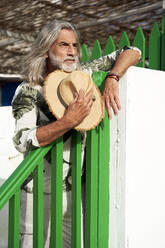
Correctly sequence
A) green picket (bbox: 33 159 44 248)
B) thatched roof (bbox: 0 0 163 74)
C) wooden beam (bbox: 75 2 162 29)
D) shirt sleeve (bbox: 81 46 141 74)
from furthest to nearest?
thatched roof (bbox: 0 0 163 74), wooden beam (bbox: 75 2 162 29), shirt sleeve (bbox: 81 46 141 74), green picket (bbox: 33 159 44 248)

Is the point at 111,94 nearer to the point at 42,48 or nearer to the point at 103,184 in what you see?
the point at 103,184

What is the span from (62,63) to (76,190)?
78 centimetres

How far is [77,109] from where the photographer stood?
1.71 m

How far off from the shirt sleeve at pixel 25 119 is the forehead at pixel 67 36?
15.8 inches

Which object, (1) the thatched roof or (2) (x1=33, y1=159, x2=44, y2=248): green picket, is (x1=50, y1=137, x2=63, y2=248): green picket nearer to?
(2) (x1=33, y1=159, x2=44, y2=248): green picket

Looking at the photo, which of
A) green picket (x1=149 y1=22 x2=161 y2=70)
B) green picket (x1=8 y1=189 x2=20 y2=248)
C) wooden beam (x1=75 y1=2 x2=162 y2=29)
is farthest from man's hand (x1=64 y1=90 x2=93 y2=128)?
wooden beam (x1=75 y1=2 x2=162 y2=29)

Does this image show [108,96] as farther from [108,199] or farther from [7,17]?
[7,17]

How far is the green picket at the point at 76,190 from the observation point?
1.92 metres

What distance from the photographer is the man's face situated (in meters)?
2.19

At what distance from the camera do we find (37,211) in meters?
1.83

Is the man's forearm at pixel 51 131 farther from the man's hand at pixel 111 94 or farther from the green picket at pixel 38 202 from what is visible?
→ the man's hand at pixel 111 94

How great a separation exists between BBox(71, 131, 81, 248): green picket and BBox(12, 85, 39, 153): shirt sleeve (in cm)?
23

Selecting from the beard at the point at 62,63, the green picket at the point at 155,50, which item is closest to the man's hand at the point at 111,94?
the beard at the point at 62,63

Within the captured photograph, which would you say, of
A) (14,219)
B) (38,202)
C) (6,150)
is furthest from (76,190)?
(6,150)
